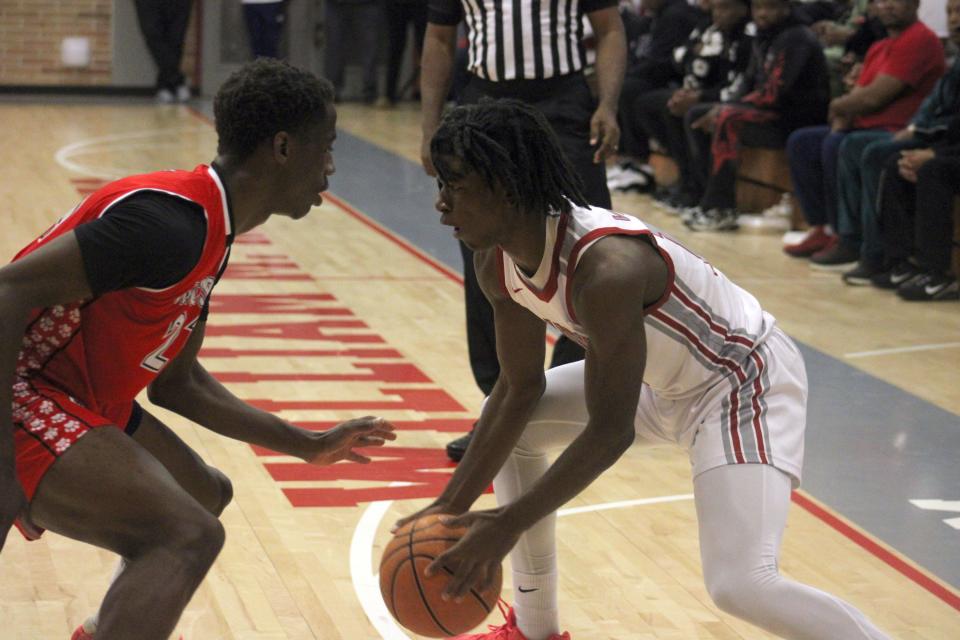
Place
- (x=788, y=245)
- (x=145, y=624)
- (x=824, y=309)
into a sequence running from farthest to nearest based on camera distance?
(x=788, y=245) < (x=824, y=309) < (x=145, y=624)

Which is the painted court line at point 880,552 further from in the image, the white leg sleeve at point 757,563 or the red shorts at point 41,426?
the red shorts at point 41,426

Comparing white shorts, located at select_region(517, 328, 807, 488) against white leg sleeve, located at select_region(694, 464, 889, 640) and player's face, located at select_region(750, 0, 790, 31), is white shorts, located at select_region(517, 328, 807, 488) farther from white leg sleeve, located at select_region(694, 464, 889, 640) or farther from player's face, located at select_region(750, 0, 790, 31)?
player's face, located at select_region(750, 0, 790, 31)

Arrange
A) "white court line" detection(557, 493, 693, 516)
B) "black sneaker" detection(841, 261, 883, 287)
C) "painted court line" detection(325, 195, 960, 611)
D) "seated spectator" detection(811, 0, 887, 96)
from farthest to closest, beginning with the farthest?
"seated spectator" detection(811, 0, 887, 96) < "black sneaker" detection(841, 261, 883, 287) < "white court line" detection(557, 493, 693, 516) < "painted court line" detection(325, 195, 960, 611)

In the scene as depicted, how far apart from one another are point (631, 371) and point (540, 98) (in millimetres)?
2349

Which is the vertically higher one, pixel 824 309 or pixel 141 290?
pixel 141 290

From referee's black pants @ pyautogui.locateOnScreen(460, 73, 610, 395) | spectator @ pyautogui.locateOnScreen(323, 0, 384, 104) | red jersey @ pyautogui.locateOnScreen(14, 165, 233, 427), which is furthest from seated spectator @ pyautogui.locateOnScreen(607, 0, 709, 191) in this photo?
red jersey @ pyautogui.locateOnScreen(14, 165, 233, 427)

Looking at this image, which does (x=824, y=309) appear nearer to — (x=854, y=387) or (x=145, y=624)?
(x=854, y=387)

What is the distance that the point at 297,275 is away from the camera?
816 cm

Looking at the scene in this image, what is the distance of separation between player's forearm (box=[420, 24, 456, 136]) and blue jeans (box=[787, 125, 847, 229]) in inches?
166

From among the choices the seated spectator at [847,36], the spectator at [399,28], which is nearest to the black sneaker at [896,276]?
the seated spectator at [847,36]

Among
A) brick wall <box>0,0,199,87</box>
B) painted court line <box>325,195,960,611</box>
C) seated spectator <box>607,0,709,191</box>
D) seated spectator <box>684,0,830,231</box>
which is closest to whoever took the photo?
painted court line <box>325,195,960,611</box>

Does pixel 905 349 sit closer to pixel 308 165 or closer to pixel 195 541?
pixel 308 165

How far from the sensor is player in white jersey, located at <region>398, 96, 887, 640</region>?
2873 mm

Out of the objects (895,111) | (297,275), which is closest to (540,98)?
(297,275)
